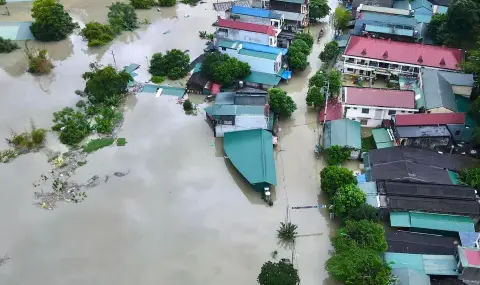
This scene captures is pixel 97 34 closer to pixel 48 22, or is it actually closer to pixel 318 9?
pixel 48 22

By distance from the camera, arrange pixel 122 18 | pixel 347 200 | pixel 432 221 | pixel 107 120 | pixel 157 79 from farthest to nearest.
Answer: pixel 122 18, pixel 157 79, pixel 107 120, pixel 347 200, pixel 432 221

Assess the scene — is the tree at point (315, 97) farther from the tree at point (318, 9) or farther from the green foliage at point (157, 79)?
the tree at point (318, 9)

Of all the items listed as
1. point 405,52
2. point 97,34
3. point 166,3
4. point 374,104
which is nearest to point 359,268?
point 374,104

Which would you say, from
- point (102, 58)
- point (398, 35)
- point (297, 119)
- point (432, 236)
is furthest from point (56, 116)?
point (398, 35)

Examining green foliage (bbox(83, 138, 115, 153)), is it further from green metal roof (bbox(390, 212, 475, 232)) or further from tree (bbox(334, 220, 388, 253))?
green metal roof (bbox(390, 212, 475, 232))

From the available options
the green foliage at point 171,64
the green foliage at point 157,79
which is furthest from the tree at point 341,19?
the green foliage at point 157,79

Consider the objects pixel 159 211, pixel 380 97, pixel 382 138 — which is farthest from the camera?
pixel 380 97
